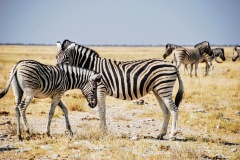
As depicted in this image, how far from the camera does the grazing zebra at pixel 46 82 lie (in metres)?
7.73

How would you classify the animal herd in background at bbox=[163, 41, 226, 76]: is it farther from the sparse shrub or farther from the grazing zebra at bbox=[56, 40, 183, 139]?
the sparse shrub

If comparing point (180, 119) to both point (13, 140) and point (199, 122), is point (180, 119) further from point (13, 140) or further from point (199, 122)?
point (13, 140)

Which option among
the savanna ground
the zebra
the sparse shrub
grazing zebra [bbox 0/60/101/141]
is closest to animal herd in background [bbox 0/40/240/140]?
grazing zebra [bbox 0/60/101/141]

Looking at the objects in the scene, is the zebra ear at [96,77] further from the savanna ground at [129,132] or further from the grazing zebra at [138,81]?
the savanna ground at [129,132]

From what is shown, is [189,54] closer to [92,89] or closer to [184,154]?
[92,89]

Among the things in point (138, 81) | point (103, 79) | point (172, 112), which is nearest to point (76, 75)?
point (103, 79)

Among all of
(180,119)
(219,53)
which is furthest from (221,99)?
(219,53)

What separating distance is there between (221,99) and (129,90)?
7.56m

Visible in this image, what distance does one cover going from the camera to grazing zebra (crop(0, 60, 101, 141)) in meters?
7.73

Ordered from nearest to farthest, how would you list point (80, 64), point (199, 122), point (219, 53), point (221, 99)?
point (80, 64)
point (199, 122)
point (221, 99)
point (219, 53)

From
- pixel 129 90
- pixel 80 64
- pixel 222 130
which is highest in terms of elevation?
pixel 80 64

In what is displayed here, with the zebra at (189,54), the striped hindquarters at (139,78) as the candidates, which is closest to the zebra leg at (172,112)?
the striped hindquarters at (139,78)

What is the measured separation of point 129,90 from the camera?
8.59 m

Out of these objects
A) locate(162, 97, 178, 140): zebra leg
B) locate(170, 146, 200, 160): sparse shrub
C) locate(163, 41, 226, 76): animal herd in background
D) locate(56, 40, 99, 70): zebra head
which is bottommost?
locate(170, 146, 200, 160): sparse shrub
